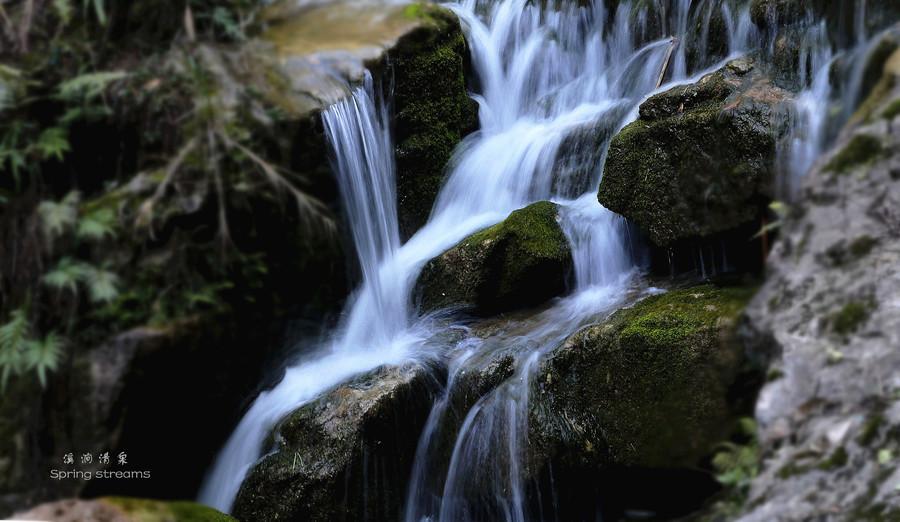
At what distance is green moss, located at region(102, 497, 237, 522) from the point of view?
3.24 m

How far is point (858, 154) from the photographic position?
9.14ft

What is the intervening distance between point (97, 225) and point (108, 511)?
1.36 meters

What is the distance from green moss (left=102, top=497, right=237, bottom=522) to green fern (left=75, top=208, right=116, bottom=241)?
1.28 metres

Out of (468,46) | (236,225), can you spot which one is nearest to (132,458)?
(236,225)

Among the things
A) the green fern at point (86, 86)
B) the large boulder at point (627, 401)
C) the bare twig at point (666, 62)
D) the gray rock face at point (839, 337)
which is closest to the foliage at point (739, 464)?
the gray rock face at point (839, 337)

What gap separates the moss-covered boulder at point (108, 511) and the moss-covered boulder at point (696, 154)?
3.58 meters

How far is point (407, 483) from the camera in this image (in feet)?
16.0

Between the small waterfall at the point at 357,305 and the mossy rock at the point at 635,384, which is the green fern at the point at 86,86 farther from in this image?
the mossy rock at the point at 635,384

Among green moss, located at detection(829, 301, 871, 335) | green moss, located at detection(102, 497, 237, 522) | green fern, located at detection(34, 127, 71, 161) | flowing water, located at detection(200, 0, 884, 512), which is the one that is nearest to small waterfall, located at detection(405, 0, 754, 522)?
flowing water, located at detection(200, 0, 884, 512)

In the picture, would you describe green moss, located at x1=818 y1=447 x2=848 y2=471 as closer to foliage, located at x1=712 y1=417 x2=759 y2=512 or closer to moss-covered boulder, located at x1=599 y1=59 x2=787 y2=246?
foliage, located at x1=712 y1=417 x2=759 y2=512

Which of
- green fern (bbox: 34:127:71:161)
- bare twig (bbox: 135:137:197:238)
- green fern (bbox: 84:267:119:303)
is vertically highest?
green fern (bbox: 34:127:71:161)

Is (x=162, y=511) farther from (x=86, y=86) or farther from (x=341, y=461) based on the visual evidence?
(x=86, y=86)

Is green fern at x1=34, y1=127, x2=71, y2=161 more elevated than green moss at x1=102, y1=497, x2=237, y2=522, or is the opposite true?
green fern at x1=34, y1=127, x2=71, y2=161

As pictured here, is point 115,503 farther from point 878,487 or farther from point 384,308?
point 878,487
